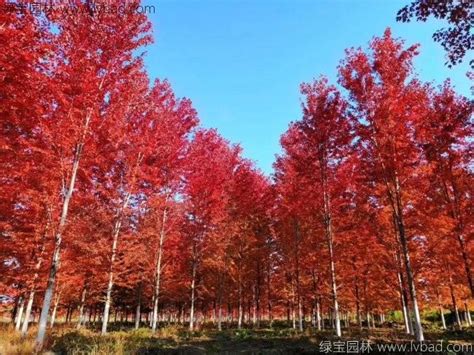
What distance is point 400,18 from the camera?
677 cm

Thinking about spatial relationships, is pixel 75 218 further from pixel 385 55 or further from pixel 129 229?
pixel 385 55

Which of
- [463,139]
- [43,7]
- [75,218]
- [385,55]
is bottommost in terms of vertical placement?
[75,218]

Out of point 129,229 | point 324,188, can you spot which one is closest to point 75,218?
point 129,229

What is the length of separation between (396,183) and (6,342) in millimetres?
12712

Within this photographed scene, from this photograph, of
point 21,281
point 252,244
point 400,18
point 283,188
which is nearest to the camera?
point 400,18

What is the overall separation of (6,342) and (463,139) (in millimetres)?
18036

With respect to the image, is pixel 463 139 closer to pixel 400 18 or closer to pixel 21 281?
pixel 400 18

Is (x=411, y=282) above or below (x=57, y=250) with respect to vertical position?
below

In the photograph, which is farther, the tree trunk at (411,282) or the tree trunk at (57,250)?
the tree trunk at (411,282)

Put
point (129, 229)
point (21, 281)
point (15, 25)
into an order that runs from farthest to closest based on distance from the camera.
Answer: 1. point (129, 229)
2. point (21, 281)
3. point (15, 25)

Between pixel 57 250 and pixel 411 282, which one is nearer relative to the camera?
pixel 57 250

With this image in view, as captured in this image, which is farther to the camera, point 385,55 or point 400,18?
point 385,55

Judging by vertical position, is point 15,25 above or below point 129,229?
above

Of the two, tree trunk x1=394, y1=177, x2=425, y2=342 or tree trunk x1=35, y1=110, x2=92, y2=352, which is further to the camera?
tree trunk x1=394, y1=177, x2=425, y2=342
